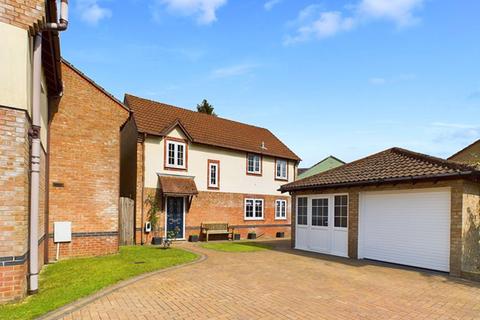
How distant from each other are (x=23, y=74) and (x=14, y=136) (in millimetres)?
1263

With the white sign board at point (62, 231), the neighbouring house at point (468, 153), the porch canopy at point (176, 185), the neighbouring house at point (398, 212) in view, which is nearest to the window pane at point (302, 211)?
the neighbouring house at point (398, 212)

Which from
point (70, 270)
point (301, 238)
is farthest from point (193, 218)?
point (70, 270)

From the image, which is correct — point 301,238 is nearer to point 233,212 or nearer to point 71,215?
point 233,212

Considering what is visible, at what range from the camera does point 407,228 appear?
1169cm

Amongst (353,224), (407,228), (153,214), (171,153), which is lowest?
(153,214)

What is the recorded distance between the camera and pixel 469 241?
10453 millimetres

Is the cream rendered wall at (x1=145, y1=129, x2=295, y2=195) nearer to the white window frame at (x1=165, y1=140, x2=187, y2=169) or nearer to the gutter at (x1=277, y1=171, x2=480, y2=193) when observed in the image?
the white window frame at (x1=165, y1=140, x2=187, y2=169)

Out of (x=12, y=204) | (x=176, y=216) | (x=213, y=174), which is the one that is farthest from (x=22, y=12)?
(x=213, y=174)

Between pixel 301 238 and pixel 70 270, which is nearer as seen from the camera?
pixel 70 270

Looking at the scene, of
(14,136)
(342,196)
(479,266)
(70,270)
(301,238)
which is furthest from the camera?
(301,238)

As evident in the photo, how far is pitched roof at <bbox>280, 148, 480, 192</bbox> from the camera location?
10.6 metres

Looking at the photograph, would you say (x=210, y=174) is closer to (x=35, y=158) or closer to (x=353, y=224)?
(x=353, y=224)

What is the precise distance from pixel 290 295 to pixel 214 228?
13350 millimetres

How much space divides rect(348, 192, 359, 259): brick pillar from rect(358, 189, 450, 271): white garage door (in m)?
0.18
